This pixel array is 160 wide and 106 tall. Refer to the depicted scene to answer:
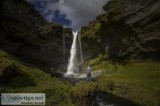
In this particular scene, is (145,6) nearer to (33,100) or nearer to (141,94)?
(141,94)

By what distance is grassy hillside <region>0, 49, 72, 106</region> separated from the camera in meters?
24.7

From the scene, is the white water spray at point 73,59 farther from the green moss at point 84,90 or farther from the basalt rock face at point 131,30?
the green moss at point 84,90

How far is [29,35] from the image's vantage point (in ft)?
255

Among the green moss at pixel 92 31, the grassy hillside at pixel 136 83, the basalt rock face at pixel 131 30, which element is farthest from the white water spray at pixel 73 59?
the grassy hillside at pixel 136 83

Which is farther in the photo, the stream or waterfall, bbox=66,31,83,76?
waterfall, bbox=66,31,83,76

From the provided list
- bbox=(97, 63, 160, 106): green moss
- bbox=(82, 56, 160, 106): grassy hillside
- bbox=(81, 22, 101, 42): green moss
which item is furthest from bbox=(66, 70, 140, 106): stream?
bbox=(81, 22, 101, 42): green moss

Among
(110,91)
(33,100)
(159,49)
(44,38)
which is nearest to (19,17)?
(44,38)

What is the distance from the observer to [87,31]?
305 ft

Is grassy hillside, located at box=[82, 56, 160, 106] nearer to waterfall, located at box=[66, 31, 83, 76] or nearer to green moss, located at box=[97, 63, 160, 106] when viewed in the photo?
green moss, located at box=[97, 63, 160, 106]

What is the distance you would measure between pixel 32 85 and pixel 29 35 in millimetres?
51551

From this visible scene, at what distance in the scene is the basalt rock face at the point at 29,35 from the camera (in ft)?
228

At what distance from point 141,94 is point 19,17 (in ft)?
169

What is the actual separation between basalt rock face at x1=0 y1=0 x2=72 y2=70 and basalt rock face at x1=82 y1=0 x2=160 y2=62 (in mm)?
20594

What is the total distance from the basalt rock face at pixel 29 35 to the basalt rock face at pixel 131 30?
67.6 ft
